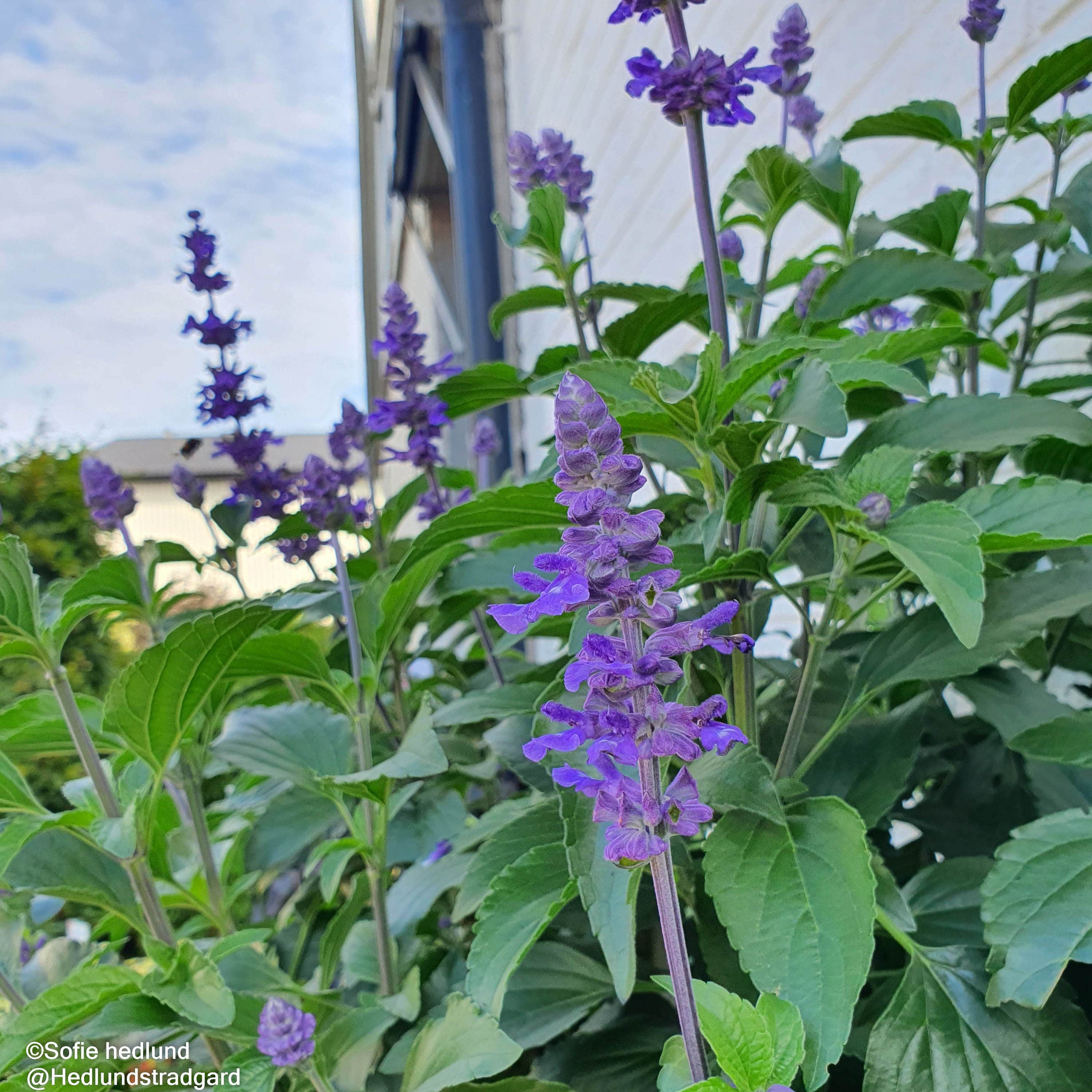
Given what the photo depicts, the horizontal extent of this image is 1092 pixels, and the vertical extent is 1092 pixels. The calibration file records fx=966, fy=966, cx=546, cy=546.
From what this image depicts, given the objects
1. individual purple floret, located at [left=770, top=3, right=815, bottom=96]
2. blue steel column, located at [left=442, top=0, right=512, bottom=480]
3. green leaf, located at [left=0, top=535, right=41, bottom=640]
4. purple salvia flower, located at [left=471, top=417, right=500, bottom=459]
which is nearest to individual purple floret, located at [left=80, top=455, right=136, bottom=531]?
green leaf, located at [left=0, top=535, right=41, bottom=640]

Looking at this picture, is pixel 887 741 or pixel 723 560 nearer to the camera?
pixel 723 560

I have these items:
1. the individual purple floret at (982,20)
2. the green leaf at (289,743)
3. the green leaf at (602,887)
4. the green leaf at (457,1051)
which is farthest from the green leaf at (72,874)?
the individual purple floret at (982,20)

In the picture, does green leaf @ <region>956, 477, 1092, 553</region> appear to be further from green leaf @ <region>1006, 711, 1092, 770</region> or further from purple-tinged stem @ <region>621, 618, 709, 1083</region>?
purple-tinged stem @ <region>621, 618, 709, 1083</region>

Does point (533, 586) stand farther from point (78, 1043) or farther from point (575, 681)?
point (78, 1043)

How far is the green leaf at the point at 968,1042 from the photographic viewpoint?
0.47m

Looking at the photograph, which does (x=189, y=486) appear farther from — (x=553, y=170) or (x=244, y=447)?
(x=553, y=170)

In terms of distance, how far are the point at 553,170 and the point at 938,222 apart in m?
0.32

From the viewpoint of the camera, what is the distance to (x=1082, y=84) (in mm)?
720

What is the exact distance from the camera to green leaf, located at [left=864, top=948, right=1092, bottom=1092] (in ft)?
1.55

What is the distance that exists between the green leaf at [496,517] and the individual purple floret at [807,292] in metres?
0.29

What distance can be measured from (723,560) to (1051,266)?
2.22 feet

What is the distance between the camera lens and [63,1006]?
22.5 inches

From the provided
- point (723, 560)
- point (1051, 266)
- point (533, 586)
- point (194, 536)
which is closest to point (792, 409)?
point (723, 560)

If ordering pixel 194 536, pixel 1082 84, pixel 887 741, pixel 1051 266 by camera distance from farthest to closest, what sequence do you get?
1. pixel 194 536
2. pixel 1051 266
3. pixel 1082 84
4. pixel 887 741
